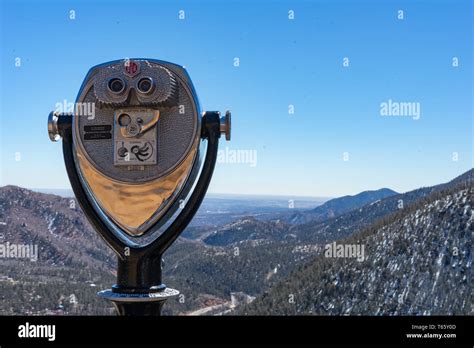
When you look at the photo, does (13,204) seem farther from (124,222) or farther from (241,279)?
(124,222)

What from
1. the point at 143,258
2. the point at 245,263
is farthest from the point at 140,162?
the point at 245,263

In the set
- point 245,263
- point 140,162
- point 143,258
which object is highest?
point 140,162

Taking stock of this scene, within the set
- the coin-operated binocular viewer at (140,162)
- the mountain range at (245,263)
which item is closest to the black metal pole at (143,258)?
the coin-operated binocular viewer at (140,162)

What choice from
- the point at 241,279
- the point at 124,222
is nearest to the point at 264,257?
the point at 241,279

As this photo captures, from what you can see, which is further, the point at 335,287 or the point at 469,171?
the point at 469,171

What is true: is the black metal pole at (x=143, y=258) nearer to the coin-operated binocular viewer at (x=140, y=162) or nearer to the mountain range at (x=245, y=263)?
the coin-operated binocular viewer at (x=140, y=162)

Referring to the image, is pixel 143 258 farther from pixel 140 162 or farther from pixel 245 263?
pixel 245 263

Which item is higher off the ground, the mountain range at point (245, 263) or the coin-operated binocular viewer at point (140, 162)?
the coin-operated binocular viewer at point (140, 162)

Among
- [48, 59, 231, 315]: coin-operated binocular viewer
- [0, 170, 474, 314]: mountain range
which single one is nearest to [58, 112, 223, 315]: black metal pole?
[48, 59, 231, 315]: coin-operated binocular viewer

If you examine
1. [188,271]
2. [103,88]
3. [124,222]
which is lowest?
[188,271]
